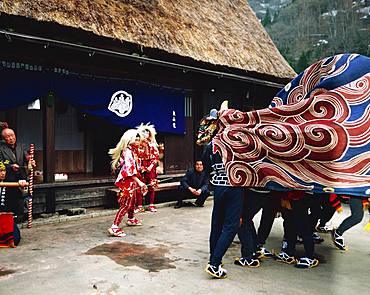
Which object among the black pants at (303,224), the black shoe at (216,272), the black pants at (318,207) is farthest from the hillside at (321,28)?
the black shoe at (216,272)

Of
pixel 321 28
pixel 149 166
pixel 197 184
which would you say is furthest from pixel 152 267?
pixel 321 28

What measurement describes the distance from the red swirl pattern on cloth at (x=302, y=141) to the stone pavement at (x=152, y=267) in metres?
1.08

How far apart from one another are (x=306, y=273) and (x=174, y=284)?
1.58 metres

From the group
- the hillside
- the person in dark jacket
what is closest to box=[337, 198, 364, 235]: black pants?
the person in dark jacket

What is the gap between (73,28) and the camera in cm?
745

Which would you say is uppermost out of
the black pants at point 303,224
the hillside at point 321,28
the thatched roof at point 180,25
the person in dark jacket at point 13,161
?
the hillside at point 321,28

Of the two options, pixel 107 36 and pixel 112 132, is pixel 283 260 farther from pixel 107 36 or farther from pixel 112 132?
pixel 112 132

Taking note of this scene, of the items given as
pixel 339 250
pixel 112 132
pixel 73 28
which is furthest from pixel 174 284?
pixel 112 132

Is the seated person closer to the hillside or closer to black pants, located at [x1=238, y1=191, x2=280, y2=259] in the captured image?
black pants, located at [x1=238, y1=191, x2=280, y2=259]

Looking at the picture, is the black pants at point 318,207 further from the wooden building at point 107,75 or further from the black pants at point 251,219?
the wooden building at point 107,75

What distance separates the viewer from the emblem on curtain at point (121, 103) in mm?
8875

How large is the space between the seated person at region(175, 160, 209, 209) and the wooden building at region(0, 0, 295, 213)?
1.27 meters

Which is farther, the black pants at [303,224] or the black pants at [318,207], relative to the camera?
the black pants at [318,207]

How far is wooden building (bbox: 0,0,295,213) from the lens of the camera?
750 centimetres
